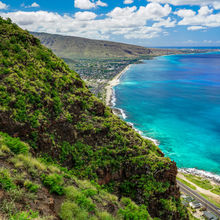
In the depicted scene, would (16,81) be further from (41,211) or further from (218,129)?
(218,129)

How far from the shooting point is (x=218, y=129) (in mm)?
73125

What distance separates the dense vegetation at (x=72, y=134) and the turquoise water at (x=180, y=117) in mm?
37609

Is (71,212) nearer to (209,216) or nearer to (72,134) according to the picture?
(72,134)

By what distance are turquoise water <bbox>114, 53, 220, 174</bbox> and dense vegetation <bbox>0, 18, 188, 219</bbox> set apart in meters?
37.6

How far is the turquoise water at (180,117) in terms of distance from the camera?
58562mm

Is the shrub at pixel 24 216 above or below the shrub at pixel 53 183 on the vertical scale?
above

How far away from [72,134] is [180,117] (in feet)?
246

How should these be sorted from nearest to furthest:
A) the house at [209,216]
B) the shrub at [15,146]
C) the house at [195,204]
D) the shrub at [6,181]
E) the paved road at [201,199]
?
1. the shrub at [6,181]
2. the shrub at [15,146]
3. the house at [209,216]
4. the house at [195,204]
5. the paved road at [201,199]

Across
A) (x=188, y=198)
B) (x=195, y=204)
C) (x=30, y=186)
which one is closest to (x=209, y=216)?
(x=195, y=204)

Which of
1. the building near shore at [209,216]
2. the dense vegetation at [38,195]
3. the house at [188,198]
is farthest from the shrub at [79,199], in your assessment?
the house at [188,198]

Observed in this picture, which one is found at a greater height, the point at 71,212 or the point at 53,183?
the point at 53,183

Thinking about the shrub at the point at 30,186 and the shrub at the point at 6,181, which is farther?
the shrub at the point at 30,186

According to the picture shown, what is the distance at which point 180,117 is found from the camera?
85688mm

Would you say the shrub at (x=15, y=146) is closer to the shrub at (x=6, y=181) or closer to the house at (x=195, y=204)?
the shrub at (x=6, y=181)
